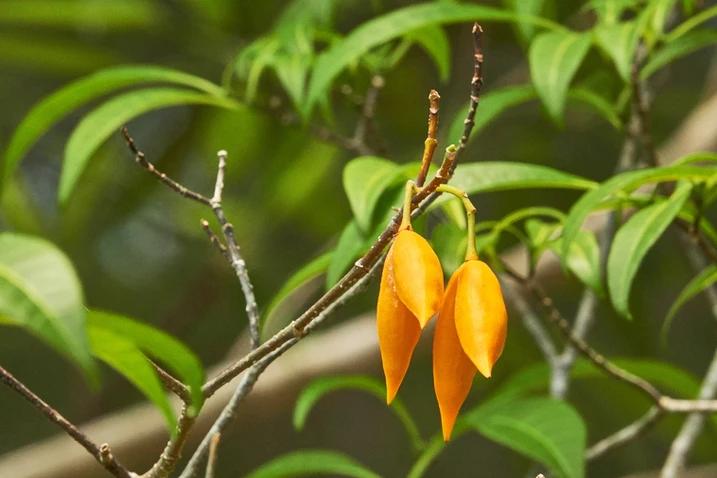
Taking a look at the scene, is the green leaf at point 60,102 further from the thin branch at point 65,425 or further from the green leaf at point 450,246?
the thin branch at point 65,425

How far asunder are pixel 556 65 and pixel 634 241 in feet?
0.59

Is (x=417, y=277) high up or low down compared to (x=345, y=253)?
down

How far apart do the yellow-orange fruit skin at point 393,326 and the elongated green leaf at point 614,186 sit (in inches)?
7.1

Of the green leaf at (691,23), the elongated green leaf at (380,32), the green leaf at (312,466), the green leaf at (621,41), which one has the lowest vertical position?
the green leaf at (312,466)

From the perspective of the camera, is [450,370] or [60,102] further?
[60,102]

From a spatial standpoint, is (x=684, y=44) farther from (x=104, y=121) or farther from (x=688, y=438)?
(x=104, y=121)

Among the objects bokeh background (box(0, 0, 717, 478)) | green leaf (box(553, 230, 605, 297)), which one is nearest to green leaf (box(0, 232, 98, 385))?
green leaf (box(553, 230, 605, 297))

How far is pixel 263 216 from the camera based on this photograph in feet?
4.88

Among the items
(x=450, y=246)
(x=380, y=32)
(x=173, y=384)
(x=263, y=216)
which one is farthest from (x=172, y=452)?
(x=263, y=216)

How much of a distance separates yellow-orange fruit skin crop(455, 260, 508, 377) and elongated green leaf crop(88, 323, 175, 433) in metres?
0.13

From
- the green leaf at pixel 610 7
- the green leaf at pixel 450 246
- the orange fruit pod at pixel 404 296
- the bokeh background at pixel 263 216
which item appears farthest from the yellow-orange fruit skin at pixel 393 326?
the bokeh background at pixel 263 216

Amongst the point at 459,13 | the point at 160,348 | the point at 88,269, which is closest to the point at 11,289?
the point at 160,348

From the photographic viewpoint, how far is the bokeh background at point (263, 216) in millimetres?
1273

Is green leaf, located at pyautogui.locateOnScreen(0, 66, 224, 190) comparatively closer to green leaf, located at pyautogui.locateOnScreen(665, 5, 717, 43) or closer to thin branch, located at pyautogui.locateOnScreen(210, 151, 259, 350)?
thin branch, located at pyautogui.locateOnScreen(210, 151, 259, 350)
